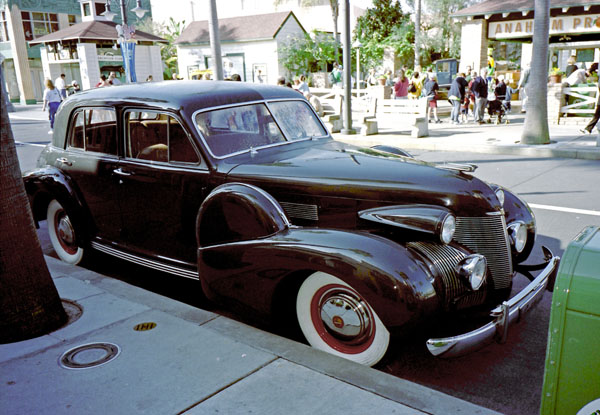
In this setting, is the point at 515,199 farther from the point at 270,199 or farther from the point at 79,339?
the point at 79,339

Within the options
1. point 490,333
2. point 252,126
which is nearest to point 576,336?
point 490,333

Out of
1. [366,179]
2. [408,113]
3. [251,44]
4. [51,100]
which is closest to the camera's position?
[366,179]

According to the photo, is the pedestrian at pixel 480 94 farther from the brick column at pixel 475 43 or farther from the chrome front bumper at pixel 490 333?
the chrome front bumper at pixel 490 333

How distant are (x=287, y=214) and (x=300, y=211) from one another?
10 cm

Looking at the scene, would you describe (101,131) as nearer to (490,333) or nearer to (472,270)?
(472,270)

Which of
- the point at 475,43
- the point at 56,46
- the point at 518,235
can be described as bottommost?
the point at 518,235

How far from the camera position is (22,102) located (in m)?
39.8

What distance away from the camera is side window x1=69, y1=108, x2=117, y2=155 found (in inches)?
192

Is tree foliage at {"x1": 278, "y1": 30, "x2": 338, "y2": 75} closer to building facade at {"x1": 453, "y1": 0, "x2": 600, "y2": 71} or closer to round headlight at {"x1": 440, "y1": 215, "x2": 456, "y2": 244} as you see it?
building facade at {"x1": 453, "y1": 0, "x2": 600, "y2": 71}

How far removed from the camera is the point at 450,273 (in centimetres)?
314

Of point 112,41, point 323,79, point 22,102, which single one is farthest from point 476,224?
point 22,102

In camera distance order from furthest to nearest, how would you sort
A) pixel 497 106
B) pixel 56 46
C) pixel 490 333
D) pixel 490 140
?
pixel 56 46, pixel 497 106, pixel 490 140, pixel 490 333

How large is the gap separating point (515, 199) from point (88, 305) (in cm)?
344

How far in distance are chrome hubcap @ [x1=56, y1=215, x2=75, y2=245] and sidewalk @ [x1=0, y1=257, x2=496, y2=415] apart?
186cm
